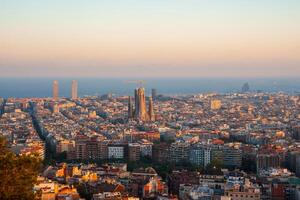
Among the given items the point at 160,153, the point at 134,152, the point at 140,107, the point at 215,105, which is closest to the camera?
the point at 160,153

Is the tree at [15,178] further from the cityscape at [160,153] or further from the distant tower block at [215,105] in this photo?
the distant tower block at [215,105]

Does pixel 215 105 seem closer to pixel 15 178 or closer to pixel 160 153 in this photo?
pixel 160 153

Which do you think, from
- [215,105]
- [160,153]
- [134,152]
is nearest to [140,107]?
[215,105]

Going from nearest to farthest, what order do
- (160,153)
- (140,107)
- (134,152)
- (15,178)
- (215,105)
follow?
(15,178)
(160,153)
(134,152)
(140,107)
(215,105)

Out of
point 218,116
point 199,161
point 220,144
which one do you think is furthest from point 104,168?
point 218,116

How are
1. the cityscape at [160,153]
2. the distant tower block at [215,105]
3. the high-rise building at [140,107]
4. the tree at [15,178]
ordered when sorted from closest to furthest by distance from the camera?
the tree at [15,178] < the cityscape at [160,153] < the high-rise building at [140,107] < the distant tower block at [215,105]

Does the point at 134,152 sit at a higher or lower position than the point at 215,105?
lower

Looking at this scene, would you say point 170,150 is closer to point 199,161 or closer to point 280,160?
point 199,161

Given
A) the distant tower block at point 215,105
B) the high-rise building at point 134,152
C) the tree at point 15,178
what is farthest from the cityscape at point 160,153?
the distant tower block at point 215,105

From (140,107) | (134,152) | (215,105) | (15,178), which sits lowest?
(134,152)
